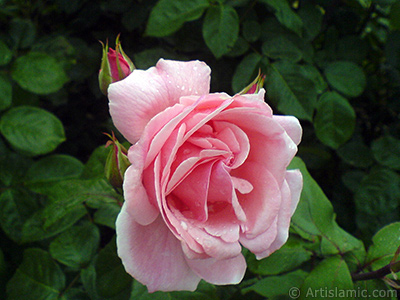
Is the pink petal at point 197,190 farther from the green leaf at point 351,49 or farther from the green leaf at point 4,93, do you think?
the green leaf at point 351,49

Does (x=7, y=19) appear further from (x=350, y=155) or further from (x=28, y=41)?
(x=350, y=155)

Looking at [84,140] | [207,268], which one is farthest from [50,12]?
[207,268]

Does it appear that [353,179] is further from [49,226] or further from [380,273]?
[49,226]

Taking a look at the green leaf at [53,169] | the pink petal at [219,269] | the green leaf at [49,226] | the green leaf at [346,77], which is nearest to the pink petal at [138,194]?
the pink petal at [219,269]

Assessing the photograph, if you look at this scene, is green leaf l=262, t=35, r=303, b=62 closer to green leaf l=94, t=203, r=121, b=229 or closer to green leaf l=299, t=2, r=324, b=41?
green leaf l=299, t=2, r=324, b=41

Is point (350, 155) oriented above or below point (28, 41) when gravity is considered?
below

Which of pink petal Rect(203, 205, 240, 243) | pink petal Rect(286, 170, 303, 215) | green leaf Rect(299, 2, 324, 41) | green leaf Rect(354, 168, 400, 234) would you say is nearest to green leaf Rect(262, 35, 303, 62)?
green leaf Rect(299, 2, 324, 41)
